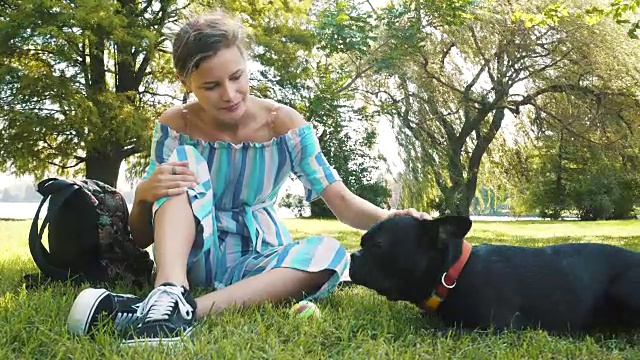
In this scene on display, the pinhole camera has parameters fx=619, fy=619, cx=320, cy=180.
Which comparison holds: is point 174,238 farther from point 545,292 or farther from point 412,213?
point 545,292

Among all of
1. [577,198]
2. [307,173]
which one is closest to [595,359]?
[307,173]

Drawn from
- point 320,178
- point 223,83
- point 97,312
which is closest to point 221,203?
point 320,178

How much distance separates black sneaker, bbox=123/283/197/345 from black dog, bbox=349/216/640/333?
2.70 ft

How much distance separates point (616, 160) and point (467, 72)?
17.9 ft

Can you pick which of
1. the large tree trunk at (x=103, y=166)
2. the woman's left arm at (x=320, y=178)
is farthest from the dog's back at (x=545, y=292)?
the large tree trunk at (x=103, y=166)

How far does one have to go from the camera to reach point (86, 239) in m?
2.98

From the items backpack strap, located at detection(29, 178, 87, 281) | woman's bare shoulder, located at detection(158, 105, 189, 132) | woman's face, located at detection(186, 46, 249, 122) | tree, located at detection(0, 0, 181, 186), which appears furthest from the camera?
tree, located at detection(0, 0, 181, 186)

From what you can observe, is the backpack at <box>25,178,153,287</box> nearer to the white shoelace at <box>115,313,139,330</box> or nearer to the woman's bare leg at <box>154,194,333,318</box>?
the woman's bare leg at <box>154,194,333,318</box>

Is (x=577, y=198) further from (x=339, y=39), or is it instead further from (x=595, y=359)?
(x=595, y=359)

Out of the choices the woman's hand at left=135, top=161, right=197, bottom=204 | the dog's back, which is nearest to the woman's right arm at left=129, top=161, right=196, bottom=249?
the woman's hand at left=135, top=161, right=197, bottom=204

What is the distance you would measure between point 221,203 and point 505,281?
1.38 meters

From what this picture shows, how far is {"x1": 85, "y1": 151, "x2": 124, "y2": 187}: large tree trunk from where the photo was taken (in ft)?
54.5

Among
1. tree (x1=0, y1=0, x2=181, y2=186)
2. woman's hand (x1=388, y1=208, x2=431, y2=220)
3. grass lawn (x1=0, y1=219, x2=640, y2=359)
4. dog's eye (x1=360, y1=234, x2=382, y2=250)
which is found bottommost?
grass lawn (x1=0, y1=219, x2=640, y2=359)

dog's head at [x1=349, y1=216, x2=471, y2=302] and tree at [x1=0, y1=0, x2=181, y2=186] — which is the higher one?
tree at [x1=0, y1=0, x2=181, y2=186]
